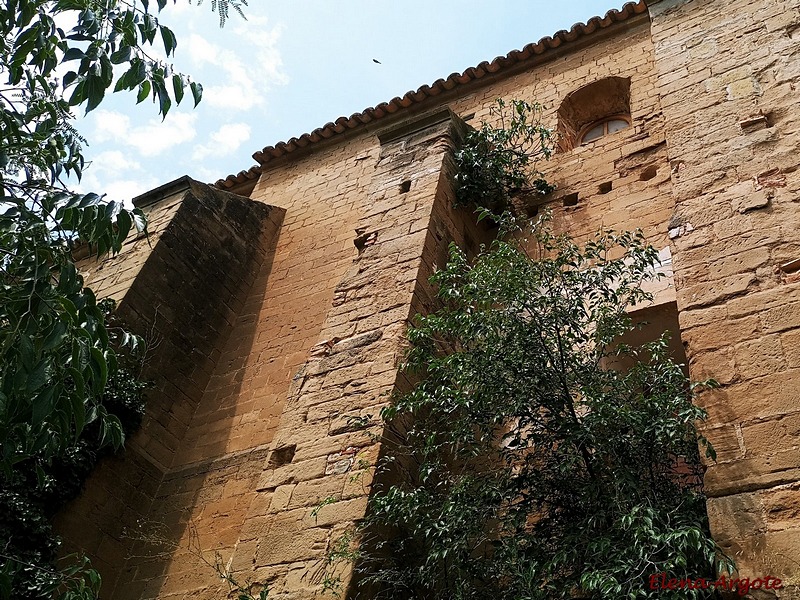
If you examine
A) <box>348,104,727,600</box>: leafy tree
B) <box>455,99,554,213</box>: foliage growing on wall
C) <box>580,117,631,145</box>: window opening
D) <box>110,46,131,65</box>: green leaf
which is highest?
<box>580,117,631,145</box>: window opening

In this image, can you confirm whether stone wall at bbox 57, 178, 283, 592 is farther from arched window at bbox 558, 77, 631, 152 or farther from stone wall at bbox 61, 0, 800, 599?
arched window at bbox 558, 77, 631, 152

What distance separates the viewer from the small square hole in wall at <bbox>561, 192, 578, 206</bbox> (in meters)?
6.94

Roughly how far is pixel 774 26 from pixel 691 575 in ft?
13.1

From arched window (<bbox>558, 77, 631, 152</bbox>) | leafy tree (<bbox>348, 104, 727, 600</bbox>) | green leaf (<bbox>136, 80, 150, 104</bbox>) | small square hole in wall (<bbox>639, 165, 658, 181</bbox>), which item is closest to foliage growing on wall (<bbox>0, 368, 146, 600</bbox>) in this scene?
leafy tree (<bbox>348, 104, 727, 600</bbox>)

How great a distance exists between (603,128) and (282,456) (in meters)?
4.98

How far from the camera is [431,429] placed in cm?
490

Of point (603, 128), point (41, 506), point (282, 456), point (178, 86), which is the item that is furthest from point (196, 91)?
point (603, 128)

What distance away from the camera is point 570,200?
22.9 ft

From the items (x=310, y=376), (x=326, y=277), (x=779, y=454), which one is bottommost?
(x=779, y=454)

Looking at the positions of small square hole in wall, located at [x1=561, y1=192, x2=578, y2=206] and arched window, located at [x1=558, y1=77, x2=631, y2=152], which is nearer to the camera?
small square hole in wall, located at [x1=561, y1=192, x2=578, y2=206]

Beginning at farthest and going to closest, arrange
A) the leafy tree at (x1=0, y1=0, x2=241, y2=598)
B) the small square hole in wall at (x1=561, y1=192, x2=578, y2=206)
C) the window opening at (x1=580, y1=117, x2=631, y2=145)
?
the window opening at (x1=580, y1=117, x2=631, y2=145) < the small square hole in wall at (x1=561, y1=192, x2=578, y2=206) < the leafy tree at (x1=0, y1=0, x2=241, y2=598)

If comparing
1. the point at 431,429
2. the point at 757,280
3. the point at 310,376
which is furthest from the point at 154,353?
the point at 757,280

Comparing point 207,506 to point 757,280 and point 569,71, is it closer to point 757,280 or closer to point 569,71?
point 757,280

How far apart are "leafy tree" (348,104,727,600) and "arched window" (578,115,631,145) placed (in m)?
3.41
